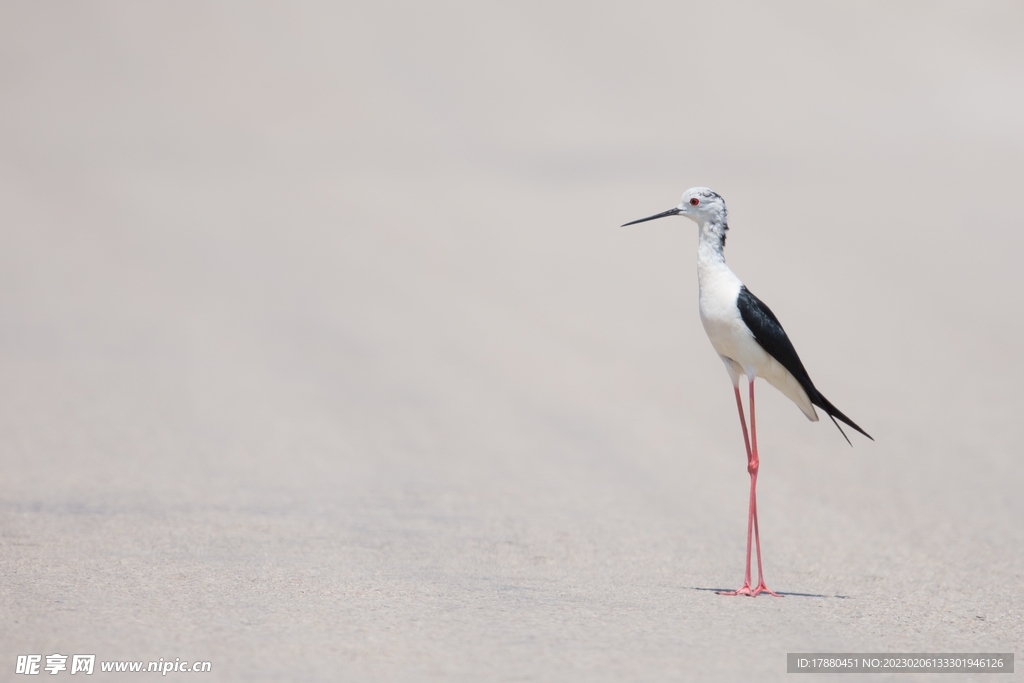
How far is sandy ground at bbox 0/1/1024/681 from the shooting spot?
224 inches

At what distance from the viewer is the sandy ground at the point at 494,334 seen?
5691 millimetres

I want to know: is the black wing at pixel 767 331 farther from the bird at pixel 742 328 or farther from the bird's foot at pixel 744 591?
the bird's foot at pixel 744 591

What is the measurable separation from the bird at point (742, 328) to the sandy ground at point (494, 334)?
109 cm

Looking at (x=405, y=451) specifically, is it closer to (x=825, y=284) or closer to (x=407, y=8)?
(x=825, y=284)

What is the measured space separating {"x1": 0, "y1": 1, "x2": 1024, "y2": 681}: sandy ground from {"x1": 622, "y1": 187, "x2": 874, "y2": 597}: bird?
1.09m

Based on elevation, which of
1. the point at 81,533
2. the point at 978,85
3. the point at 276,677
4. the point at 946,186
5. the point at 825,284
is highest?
the point at 978,85

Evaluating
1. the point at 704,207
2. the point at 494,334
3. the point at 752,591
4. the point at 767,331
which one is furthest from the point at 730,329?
the point at 494,334

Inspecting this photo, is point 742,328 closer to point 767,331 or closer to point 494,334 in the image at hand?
point 767,331

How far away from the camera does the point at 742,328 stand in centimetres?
616

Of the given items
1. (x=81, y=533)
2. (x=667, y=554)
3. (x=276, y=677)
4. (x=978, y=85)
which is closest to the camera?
(x=276, y=677)

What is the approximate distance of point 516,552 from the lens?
24.6 feet

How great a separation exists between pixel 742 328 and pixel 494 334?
34.5 feet

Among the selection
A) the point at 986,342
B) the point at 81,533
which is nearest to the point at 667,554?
the point at 81,533

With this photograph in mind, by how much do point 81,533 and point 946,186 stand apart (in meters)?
20.6
